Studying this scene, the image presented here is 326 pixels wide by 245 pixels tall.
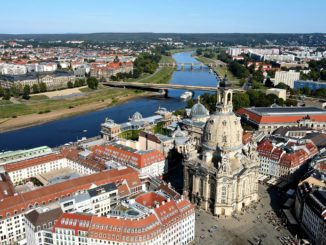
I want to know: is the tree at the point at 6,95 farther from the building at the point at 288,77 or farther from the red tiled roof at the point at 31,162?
the building at the point at 288,77

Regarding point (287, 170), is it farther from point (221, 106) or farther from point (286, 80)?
point (286, 80)

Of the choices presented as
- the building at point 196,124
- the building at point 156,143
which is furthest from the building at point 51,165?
the building at point 196,124

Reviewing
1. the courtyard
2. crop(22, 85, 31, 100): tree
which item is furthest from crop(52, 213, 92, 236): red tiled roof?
crop(22, 85, 31, 100): tree

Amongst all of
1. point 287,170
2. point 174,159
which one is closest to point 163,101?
point 174,159

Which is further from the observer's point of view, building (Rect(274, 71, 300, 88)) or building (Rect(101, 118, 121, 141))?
building (Rect(274, 71, 300, 88))

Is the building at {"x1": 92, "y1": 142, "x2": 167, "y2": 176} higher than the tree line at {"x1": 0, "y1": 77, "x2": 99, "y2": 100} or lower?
higher

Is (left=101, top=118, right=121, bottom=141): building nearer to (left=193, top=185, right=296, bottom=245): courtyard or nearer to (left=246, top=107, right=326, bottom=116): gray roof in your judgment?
(left=246, top=107, right=326, bottom=116): gray roof

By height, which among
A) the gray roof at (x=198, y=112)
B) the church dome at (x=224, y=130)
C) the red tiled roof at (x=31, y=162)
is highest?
the church dome at (x=224, y=130)
